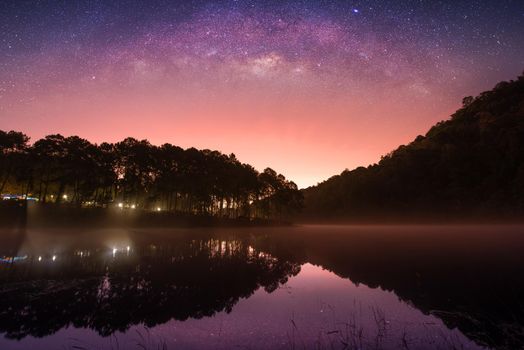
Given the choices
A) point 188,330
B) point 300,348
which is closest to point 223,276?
point 188,330

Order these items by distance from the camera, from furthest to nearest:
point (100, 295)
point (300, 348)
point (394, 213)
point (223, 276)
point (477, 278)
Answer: point (394, 213) → point (223, 276) → point (477, 278) → point (100, 295) → point (300, 348)

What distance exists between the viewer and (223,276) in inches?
715

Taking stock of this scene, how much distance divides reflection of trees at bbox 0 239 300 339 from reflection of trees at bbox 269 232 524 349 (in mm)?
5518

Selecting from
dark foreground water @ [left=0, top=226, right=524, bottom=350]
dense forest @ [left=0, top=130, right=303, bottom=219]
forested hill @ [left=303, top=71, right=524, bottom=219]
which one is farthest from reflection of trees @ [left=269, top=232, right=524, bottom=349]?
forested hill @ [left=303, top=71, right=524, bottom=219]

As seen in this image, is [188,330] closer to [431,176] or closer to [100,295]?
[100,295]

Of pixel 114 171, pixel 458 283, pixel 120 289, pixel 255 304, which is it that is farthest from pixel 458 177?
pixel 120 289

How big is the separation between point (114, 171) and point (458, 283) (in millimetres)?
71509

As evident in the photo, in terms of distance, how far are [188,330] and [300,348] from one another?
367 centimetres

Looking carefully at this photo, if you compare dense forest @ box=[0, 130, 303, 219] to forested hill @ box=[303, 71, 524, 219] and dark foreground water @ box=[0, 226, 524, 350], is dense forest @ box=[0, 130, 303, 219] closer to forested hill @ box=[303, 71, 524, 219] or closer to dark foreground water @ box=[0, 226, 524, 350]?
dark foreground water @ box=[0, 226, 524, 350]

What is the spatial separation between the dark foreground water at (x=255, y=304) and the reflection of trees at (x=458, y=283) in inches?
2.4

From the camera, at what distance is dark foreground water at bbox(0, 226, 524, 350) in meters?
8.80

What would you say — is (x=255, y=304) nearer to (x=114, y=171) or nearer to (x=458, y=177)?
(x=114, y=171)

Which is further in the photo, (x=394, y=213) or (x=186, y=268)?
(x=394, y=213)

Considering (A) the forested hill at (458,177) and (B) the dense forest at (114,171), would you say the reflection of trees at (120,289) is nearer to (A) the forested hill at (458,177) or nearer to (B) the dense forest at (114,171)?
(B) the dense forest at (114,171)
